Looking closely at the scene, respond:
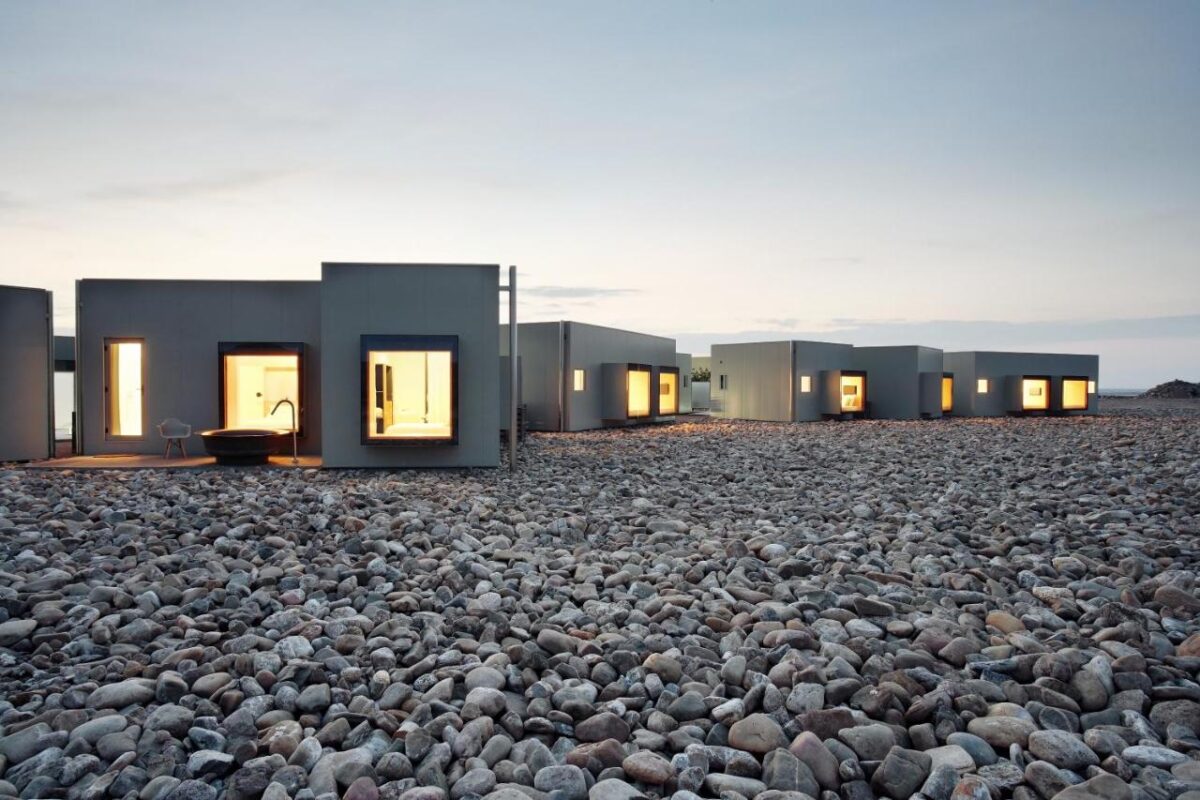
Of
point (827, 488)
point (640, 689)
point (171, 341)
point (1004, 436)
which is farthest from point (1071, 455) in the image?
point (171, 341)

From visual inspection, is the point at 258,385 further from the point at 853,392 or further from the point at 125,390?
the point at 853,392

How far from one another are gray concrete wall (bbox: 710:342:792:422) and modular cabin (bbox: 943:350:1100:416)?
8.19 meters

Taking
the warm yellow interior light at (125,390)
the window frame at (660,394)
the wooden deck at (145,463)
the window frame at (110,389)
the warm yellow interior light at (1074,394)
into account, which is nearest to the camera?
the wooden deck at (145,463)

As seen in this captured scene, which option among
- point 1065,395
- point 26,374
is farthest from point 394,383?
point 1065,395

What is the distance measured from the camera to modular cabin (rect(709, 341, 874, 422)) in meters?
25.1

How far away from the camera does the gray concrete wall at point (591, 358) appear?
2009cm

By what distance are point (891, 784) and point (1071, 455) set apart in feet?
42.1

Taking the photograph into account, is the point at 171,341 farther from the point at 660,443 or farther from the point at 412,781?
the point at 412,781

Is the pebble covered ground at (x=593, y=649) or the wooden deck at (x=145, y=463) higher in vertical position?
the wooden deck at (x=145, y=463)

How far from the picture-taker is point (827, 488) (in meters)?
10.1

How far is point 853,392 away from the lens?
2695 centimetres

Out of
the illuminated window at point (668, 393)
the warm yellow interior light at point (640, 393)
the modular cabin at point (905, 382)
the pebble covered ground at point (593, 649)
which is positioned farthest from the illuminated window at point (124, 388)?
the modular cabin at point (905, 382)

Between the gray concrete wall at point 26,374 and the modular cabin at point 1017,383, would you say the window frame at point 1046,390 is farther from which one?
the gray concrete wall at point 26,374

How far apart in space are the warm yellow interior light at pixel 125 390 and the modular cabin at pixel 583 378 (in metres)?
8.90
